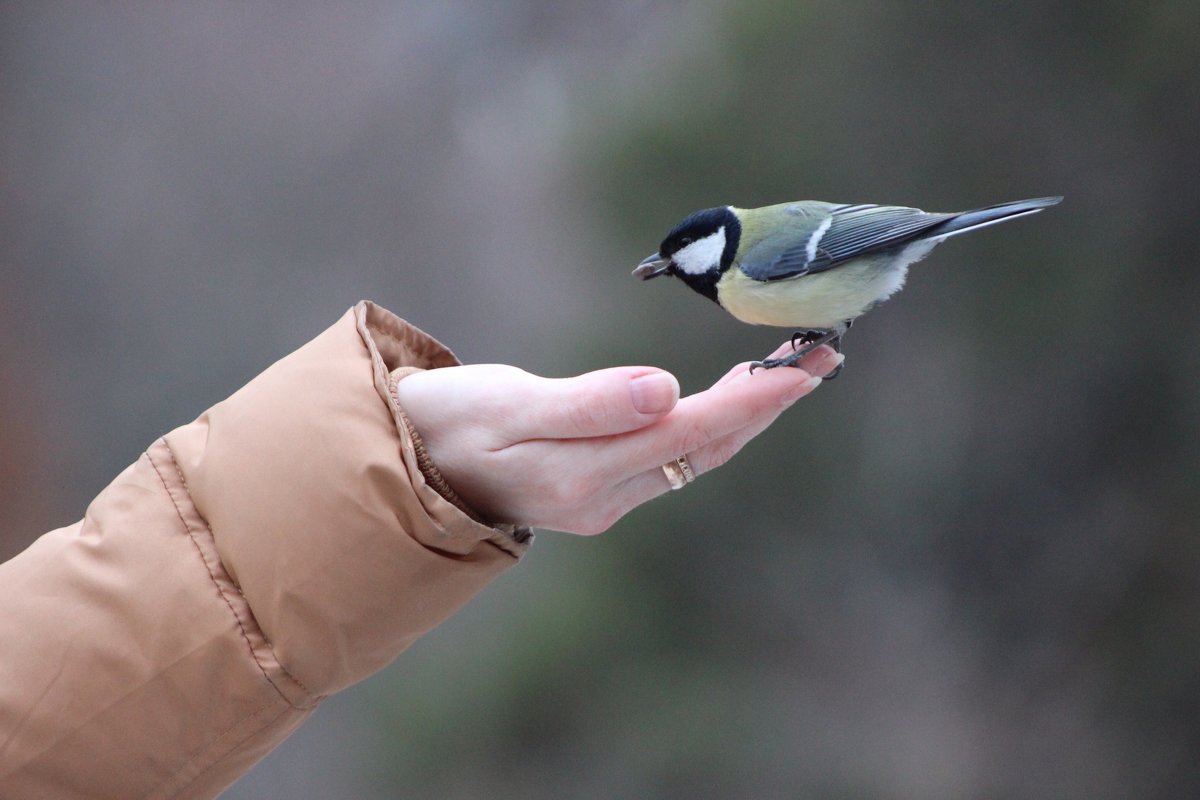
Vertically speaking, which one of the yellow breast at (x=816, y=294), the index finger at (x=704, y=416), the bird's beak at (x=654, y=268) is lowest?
the index finger at (x=704, y=416)

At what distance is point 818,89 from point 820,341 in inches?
30.5

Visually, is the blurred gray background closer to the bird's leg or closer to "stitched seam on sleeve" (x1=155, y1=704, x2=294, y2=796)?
the bird's leg

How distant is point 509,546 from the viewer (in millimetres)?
832

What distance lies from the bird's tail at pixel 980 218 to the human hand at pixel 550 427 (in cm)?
25

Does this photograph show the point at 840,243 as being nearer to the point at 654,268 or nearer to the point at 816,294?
the point at 816,294

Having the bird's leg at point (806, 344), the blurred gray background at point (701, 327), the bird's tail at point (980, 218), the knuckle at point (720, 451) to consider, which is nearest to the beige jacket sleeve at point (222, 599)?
the knuckle at point (720, 451)

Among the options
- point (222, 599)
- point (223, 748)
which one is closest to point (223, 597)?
point (222, 599)

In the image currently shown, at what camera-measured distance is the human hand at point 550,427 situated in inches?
33.3

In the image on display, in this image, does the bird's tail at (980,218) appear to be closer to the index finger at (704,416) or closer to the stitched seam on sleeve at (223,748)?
the index finger at (704,416)

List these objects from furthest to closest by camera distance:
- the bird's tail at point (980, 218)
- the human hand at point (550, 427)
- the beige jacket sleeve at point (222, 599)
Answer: the bird's tail at point (980, 218) → the human hand at point (550, 427) → the beige jacket sleeve at point (222, 599)

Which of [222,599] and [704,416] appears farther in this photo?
[704,416]

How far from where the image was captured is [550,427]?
85 centimetres

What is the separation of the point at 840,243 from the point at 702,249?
0.15m

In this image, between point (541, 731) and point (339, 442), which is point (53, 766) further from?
point (541, 731)
